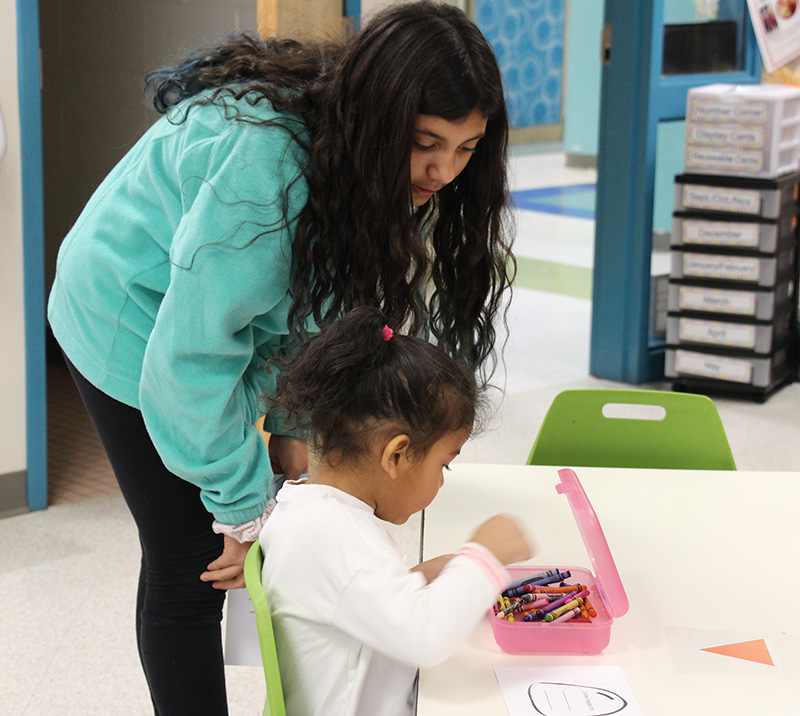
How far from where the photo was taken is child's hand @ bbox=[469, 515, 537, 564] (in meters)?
1.05

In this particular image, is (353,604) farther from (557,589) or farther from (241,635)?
(241,635)

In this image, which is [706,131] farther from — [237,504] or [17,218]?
[237,504]

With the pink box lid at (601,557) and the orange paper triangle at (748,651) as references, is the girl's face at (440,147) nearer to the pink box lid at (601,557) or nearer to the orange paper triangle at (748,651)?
the pink box lid at (601,557)

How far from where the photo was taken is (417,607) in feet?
3.20

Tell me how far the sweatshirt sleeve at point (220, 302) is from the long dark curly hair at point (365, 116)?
35 millimetres

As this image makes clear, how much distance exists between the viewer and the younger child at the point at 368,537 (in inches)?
39.0

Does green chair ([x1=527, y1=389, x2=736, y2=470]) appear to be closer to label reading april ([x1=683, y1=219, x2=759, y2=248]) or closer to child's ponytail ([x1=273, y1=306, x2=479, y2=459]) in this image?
child's ponytail ([x1=273, y1=306, x2=479, y2=459])

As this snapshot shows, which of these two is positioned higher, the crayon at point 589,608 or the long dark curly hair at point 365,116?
the long dark curly hair at point 365,116

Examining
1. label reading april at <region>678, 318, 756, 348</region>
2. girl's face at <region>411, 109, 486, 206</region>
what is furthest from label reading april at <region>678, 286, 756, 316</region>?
girl's face at <region>411, 109, 486, 206</region>

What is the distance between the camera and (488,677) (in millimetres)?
1006

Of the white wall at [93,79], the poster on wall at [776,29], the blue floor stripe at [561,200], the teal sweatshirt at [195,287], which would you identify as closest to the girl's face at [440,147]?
the teal sweatshirt at [195,287]

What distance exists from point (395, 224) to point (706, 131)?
2.74 metres

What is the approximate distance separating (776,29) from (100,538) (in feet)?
10.5

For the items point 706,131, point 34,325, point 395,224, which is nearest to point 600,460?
point 395,224
